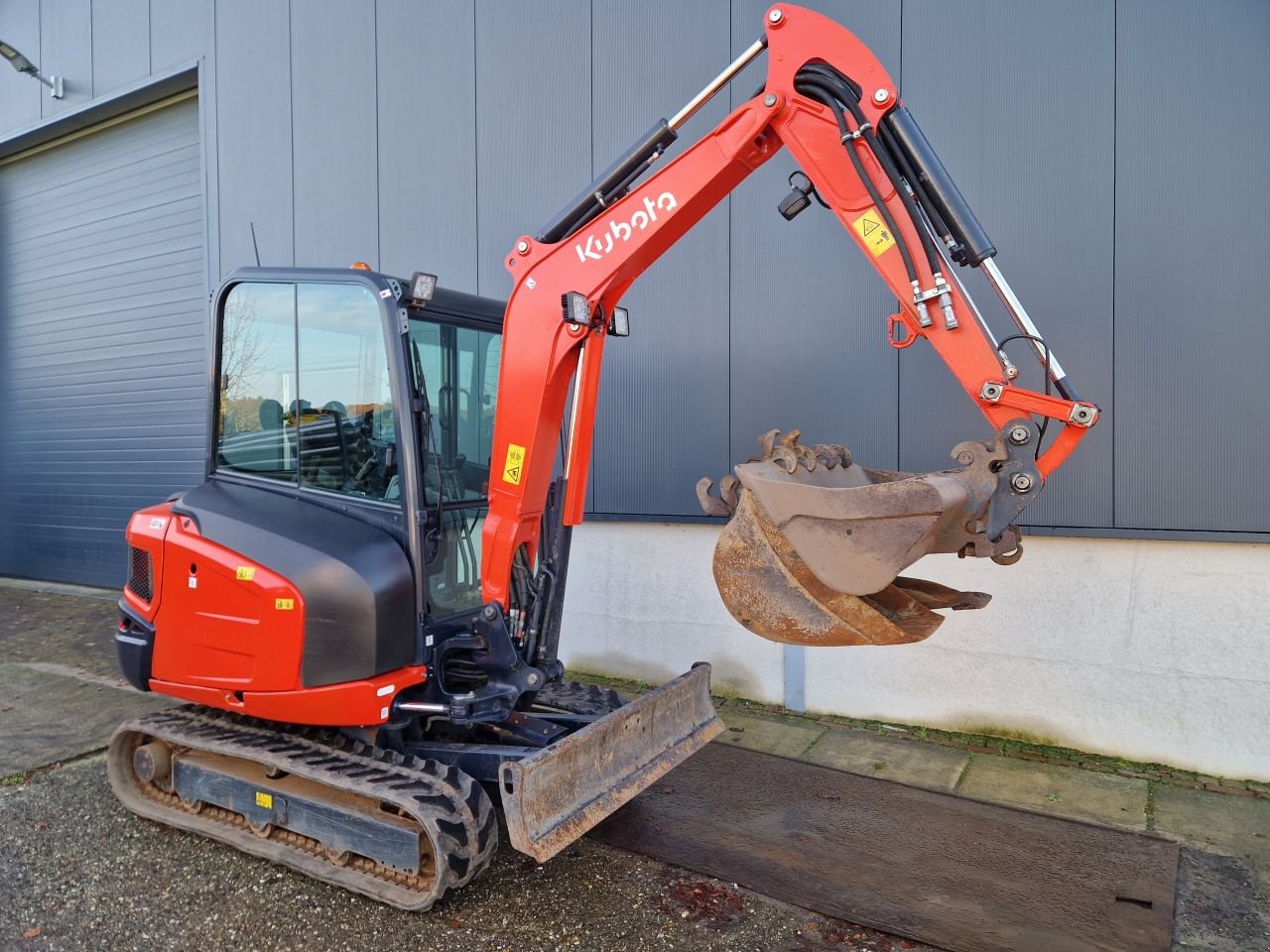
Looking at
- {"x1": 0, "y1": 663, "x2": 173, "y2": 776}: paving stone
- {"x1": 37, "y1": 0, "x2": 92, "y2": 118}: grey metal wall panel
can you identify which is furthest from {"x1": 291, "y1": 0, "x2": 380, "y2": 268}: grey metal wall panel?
{"x1": 0, "y1": 663, "x2": 173, "y2": 776}: paving stone

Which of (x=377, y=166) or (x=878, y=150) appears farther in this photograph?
(x=377, y=166)

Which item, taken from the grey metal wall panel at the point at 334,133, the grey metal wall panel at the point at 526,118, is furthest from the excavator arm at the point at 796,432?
the grey metal wall panel at the point at 334,133

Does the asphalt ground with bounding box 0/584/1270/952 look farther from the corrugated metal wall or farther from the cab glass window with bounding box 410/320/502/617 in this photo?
the corrugated metal wall

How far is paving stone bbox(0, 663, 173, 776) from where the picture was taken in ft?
17.8

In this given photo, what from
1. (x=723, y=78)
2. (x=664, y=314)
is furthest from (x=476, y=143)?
(x=723, y=78)

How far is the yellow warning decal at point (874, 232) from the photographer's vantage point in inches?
130

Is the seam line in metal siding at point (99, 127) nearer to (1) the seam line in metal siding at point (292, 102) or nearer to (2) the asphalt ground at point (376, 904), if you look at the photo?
(1) the seam line in metal siding at point (292, 102)

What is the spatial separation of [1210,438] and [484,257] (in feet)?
17.8

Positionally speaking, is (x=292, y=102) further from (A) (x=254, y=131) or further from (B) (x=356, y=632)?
(B) (x=356, y=632)

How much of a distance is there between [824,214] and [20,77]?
11.2 metres

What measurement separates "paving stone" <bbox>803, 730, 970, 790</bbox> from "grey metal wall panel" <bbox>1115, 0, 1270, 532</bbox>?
172cm

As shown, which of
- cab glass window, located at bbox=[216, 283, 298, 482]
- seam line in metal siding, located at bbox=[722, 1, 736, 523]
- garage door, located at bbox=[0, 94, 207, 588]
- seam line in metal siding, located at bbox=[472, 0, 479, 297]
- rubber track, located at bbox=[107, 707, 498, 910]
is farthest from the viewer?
garage door, located at bbox=[0, 94, 207, 588]

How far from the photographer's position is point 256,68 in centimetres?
926

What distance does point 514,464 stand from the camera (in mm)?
3891
